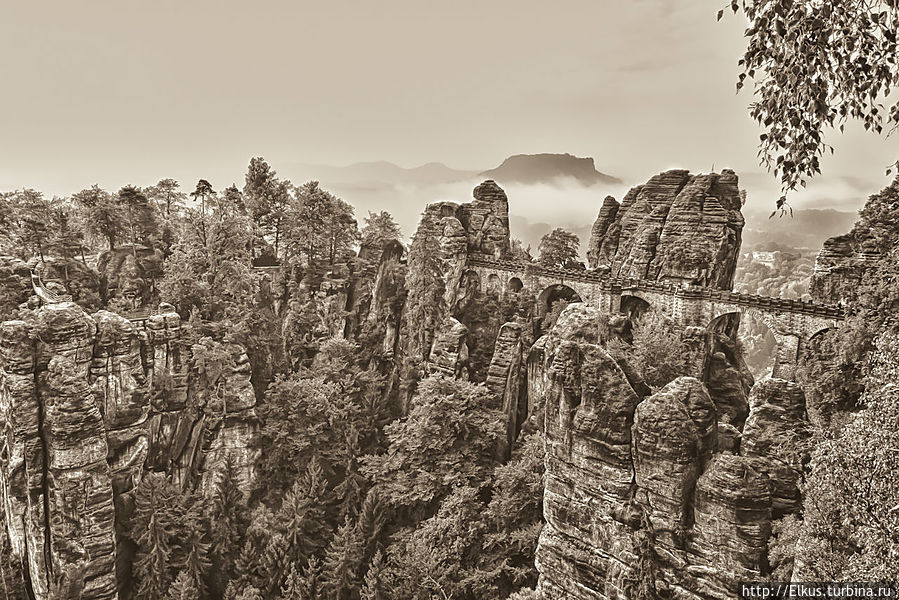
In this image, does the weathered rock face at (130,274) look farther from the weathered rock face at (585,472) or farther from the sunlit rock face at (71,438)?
the weathered rock face at (585,472)

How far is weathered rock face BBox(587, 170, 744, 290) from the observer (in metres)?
33.4

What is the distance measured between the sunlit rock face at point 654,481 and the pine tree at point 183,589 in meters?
15.5

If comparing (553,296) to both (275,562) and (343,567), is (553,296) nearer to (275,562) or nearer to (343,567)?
(343,567)

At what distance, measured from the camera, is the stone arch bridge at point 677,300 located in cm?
2847

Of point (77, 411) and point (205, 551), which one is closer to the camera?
point (77, 411)

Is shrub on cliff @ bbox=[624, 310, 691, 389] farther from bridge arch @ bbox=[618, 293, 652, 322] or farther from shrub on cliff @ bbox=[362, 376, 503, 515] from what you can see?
shrub on cliff @ bbox=[362, 376, 503, 515]

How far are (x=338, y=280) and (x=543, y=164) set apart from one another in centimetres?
10354

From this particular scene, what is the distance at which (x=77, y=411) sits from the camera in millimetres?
22938

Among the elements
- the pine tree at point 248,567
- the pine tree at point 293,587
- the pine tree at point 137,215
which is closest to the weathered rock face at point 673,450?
the pine tree at point 293,587

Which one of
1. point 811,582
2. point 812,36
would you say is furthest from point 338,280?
point 812,36

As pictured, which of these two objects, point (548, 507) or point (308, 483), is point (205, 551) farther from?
point (548, 507)

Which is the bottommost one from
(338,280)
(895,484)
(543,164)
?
(895,484)

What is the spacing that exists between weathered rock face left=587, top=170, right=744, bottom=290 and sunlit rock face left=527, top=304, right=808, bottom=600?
18.0 meters

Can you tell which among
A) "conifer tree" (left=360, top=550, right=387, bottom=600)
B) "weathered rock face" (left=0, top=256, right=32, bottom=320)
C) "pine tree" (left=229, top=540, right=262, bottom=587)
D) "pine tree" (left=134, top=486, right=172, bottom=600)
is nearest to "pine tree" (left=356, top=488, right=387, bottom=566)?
"conifer tree" (left=360, top=550, right=387, bottom=600)
